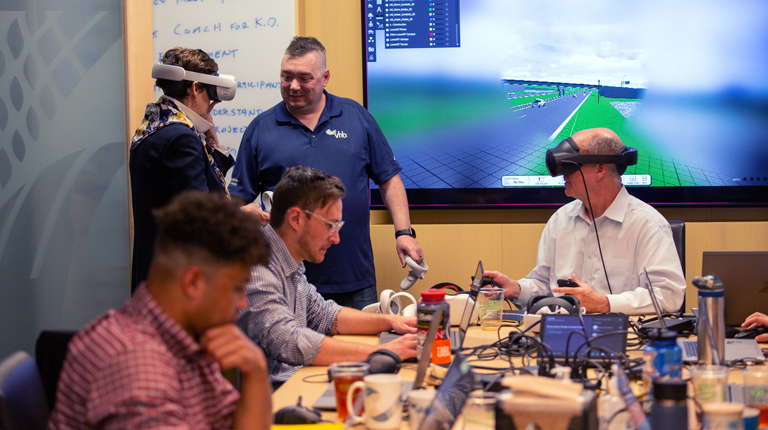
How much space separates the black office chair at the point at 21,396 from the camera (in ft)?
3.35

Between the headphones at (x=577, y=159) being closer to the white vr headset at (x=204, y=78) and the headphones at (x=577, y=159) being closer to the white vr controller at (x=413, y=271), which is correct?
the white vr controller at (x=413, y=271)

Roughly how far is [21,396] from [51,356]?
0.24m

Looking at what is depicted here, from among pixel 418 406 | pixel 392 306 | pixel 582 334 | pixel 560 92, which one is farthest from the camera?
pixel 560 92

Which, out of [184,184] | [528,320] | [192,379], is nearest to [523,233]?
[528,320]

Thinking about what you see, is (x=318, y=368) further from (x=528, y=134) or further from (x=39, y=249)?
(x=528, y=134)

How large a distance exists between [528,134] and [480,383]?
2.50 metres

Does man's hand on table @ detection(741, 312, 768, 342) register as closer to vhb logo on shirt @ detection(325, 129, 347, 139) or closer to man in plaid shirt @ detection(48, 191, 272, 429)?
man in plaid shirt @ detection(48, 191, 272, 429)

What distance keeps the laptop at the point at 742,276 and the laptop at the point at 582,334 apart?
429 mm

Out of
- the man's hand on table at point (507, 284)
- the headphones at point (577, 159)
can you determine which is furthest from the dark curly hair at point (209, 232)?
the headphones at point (577, 159)

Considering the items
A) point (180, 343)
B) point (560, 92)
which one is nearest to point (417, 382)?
point (180, 343)

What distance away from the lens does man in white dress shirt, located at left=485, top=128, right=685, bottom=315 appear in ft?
7.96

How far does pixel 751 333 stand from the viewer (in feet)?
6.35

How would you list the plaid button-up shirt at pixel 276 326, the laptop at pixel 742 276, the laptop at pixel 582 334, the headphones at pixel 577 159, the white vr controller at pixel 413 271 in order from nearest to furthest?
the laptop at pixel 582 334, the plaid button-up shirt at pixel 276 326, the laptop at pixel 742 276, the headphones at pixel 577 159, the white vr controller at pixel 413 271

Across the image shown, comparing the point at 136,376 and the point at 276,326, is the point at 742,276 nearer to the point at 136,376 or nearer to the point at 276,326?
the point at 276,326
